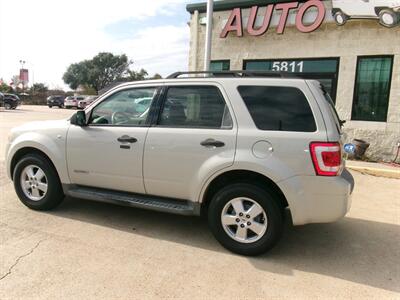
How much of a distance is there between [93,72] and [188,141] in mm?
79119

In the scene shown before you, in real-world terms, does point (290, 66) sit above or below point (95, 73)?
below

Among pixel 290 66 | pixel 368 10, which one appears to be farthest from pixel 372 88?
pixel 290 66

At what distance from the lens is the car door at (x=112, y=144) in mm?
4254

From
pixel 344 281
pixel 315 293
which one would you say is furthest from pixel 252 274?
pixel 344 281

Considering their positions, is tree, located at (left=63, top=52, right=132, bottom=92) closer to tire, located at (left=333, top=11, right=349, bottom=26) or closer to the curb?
tire, located at (left=333, top=11, right=349, bottom=26)

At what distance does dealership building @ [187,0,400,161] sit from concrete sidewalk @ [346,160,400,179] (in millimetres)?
879

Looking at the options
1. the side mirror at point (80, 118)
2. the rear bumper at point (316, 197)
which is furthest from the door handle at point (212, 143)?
the side mirror at point (80, 118)

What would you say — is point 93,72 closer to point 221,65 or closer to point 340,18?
point 221,65

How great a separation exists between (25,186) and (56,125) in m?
0.97

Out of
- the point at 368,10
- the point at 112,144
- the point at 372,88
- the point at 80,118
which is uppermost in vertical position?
the point at 368,10

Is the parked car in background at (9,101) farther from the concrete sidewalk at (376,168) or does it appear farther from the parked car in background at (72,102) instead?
the concrete sidewalk at (376,168)

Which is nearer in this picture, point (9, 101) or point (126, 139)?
point (126, 139)

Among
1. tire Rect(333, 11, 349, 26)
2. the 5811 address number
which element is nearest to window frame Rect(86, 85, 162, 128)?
the 5811 address number

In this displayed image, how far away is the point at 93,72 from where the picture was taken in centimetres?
7775
